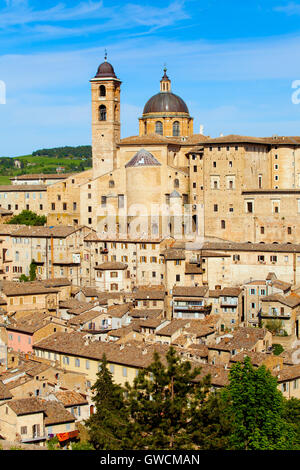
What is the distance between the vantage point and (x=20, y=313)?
4897cm

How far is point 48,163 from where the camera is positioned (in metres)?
144

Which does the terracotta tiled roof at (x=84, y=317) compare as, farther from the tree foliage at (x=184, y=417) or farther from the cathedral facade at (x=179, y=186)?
the tree foliage at (x=184, y=417)

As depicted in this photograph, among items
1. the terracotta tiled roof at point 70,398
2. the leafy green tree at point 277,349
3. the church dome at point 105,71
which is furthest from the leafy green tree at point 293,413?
the church dome at point 105,71

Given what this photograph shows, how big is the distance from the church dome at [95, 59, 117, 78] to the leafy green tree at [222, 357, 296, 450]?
3648 centimetres

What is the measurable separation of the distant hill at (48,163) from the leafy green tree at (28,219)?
4349 cm

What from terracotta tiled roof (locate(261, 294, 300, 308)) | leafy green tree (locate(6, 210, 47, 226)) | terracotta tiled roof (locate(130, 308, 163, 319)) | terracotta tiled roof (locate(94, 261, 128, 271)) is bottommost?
terracotta tiled roof (locate(130, 308, 163, 319))

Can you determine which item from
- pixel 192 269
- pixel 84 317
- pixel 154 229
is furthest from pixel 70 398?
pixel 154 229

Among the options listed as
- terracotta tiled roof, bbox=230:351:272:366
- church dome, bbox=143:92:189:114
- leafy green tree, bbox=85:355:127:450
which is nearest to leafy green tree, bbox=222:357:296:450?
leafy green tree, bbox=85:355:127:450

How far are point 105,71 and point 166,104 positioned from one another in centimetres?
849

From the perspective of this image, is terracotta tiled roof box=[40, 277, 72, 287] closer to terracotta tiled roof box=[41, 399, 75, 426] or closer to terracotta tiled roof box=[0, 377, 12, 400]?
terracotta tiled roof box=[0, 377, 12, 400]

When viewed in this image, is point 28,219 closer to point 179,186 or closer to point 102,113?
point 102,113

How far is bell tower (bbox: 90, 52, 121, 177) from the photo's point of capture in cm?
6134

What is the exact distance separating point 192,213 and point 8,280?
48.6 feet
